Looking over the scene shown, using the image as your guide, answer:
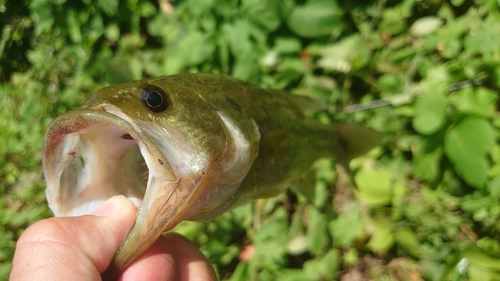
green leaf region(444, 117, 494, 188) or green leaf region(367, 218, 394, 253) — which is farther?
green leaf region(367, 218, 394, 253)

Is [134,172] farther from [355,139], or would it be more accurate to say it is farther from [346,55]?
[346,55]

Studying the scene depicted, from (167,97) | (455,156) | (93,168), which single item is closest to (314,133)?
(455,156)

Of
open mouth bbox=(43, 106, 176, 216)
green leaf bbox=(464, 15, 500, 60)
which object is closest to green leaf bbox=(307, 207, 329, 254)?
green leaf bbox=(464, 15, 500, 60)

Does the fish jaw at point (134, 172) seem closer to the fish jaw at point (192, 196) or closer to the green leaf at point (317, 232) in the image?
the fish jaw at point (192, 196)

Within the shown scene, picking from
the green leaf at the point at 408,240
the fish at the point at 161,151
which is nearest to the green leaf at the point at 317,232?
the green leaf at the point at 408,240

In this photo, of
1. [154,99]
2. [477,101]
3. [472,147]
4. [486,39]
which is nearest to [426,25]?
[486,39]

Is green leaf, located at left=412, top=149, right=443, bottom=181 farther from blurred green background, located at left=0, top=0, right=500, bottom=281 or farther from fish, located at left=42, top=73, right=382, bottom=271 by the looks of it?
fish, located at left=42, top=73, right=382, bottom=271
